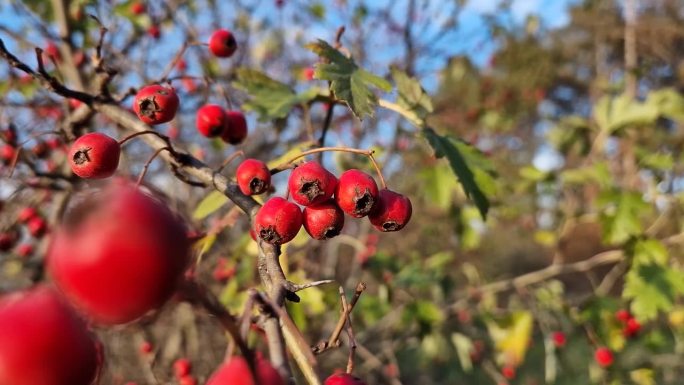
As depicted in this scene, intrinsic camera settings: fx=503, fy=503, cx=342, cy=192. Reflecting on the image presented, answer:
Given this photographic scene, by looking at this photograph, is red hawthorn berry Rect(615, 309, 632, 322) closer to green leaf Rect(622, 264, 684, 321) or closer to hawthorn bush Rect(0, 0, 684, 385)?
hawthorn bush Rect(0, 0, 684, 385)

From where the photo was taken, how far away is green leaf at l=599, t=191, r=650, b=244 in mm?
2754

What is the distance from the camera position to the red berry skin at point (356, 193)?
104cm

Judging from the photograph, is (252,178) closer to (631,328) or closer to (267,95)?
(267,95)

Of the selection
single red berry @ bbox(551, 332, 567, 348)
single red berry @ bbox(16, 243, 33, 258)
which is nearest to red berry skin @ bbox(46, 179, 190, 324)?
single red berry @ bbox(16, 243, 33, 258)

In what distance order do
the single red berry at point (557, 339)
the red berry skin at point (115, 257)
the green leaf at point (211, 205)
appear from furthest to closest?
the single red berry at point (557, 339) → the green leaf at point (211, 205) → the red berry skin at point (115, 257)

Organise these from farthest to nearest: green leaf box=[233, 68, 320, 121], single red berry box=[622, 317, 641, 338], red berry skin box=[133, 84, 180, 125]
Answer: single red berry box=[622, 317, 641, 338]
green leaf box=[233, 68, 320, 121]
red berry skin box=[133, 84, 180, 125]

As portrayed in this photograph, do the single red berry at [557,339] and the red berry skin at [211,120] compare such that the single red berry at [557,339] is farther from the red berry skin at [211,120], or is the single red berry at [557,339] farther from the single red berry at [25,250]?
the single red berry at [25,250]

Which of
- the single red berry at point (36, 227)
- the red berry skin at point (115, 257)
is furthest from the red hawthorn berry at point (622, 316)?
the red berry skin at point (115, 257)

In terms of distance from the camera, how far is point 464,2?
4.80 metres

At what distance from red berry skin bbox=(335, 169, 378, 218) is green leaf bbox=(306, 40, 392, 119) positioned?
247 mm

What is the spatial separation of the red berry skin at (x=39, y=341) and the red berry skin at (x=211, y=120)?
1088 millimetres

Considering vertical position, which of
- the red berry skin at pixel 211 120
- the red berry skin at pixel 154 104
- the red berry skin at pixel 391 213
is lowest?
the red berry skin at pixel 391 213

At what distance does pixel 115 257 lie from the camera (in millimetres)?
424

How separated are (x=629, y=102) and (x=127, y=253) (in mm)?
3590
